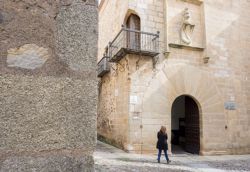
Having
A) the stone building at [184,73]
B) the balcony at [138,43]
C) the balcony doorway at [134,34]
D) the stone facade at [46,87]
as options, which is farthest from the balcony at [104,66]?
the stone facade at [46,87]

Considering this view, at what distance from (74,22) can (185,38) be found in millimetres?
9308

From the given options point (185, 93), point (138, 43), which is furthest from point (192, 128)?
point (138, 43)

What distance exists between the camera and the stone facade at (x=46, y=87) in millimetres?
1084

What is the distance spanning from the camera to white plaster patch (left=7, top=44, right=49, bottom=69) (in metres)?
1.12

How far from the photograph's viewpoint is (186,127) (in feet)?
36.1

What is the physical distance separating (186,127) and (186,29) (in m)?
4.55

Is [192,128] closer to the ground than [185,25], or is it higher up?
closer to the ground

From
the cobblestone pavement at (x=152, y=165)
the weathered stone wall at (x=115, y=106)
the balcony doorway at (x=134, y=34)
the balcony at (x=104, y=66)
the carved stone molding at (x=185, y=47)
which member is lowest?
the cobblestone pavement at (x=152, y=165)

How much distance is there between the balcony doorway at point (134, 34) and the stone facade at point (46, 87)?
8522 mm

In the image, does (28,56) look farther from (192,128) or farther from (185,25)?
(192,128)

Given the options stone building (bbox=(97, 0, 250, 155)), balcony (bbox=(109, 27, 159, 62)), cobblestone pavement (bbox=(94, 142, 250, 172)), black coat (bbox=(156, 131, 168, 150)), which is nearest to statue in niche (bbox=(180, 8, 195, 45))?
stone building (bbox=(97, 0, 250, 155))

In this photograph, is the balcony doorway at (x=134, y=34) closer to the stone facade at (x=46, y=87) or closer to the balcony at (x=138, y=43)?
the balcony at (x=138, y=43)

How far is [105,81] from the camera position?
12891 millimetres

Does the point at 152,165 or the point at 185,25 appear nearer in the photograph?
the point at 152,165
